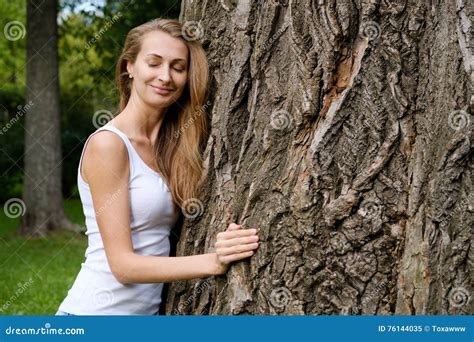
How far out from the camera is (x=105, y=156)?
9.61 feet

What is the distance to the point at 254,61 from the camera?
2.80 m

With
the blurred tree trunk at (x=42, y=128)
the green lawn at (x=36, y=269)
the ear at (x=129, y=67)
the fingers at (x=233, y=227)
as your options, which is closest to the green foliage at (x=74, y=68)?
the blurred tree trunk at (x=42, y=128)

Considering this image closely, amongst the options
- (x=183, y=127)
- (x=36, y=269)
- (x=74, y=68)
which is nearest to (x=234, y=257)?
(x=183, y=127)

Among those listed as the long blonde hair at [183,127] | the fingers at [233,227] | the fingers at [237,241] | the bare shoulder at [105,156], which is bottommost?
the fingers at [237,241]

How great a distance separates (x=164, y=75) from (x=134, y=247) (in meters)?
0.80

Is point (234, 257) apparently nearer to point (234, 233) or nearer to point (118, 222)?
point (234, 233)

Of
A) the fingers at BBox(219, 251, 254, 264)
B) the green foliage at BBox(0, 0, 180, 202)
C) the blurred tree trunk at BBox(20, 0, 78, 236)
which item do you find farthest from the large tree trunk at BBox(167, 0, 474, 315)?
the blurred tree trunk at BBox(20, 0, 78, 236)

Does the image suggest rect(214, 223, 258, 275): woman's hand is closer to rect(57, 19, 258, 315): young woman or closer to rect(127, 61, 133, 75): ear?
rect(57, 19, 258, 315): young woman

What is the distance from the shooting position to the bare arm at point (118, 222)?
112 inches

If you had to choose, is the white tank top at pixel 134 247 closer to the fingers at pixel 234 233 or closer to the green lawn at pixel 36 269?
the fingers at pixel 234 233

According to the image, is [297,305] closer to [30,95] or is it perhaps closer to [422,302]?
[422,302]

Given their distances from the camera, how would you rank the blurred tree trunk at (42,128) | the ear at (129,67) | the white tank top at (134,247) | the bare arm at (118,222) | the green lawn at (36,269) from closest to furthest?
the bare arm at (118,222)
the white tank top at (134,247)
the ear at (129,67)
the green lawn at (36,269)
the blurred tree trunk at (42,128)

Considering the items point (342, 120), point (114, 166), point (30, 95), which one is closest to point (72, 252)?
point (30, 95)

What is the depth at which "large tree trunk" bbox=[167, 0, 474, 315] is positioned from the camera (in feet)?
8.14
